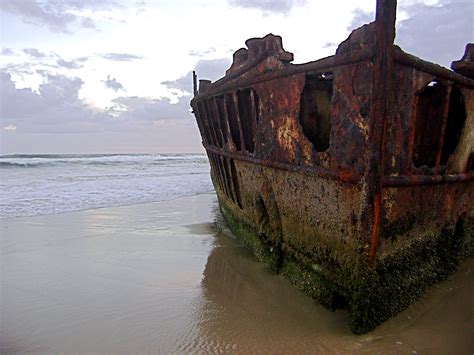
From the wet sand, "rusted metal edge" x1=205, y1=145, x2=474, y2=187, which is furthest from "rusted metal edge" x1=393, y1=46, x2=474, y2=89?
the wet sand

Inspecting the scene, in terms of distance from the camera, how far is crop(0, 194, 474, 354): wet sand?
295 centimetres

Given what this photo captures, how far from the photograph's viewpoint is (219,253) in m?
5.40

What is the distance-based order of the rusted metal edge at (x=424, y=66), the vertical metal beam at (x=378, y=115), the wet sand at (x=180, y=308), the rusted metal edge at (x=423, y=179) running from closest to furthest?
the vertical metal beam at (x=378, y=115) → the rusted metal edge at (x=424, y=66) → the rusted metal edge at (x=423, y=179) → the wet sand at (x=180, y=308)

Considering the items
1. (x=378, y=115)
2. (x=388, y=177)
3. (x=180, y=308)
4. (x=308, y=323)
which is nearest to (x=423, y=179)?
(x=388, y=177)

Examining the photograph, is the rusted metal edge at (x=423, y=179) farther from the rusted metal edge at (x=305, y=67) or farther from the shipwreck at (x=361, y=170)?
the rusted metal edge at (x=305, y=67)

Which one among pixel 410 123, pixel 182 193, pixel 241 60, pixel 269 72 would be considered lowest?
pixel 182 193

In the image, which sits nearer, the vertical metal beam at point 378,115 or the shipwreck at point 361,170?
the vertical metal beam at point 378,115

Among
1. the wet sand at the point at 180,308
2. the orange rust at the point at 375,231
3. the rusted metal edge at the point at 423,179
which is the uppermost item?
the rusted metal edge at the point at 423,179

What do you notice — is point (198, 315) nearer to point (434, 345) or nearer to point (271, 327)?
point (271, 327)

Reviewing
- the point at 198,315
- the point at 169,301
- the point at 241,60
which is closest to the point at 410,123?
the point at 198,315

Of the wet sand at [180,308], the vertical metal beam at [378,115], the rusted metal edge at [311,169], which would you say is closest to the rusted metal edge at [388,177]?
the rusted metal edge at [311,169]

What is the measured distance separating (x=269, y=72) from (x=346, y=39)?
3.16 ft

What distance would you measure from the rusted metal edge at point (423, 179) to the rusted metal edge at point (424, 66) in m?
0.77

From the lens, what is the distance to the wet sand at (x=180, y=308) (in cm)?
295
